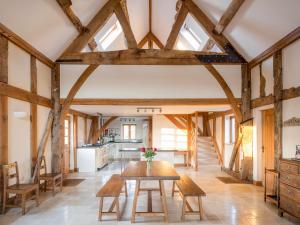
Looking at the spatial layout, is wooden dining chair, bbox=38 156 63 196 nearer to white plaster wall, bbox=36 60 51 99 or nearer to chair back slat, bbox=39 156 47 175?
chair back slat, bbox=39 156 47 175

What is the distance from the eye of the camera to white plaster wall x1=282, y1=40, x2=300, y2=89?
464 centimetres

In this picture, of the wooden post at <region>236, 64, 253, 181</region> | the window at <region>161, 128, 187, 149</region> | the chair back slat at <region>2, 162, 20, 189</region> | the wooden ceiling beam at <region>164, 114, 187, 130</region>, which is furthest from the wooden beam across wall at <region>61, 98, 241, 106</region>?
the window at <region>161, 128, 187, 149</region>

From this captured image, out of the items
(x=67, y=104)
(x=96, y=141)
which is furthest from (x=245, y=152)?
(x=96, y=141)

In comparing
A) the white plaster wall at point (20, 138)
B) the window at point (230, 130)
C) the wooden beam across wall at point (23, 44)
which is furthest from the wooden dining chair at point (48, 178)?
the window at point (230, 130)

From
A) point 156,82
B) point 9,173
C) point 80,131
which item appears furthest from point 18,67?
point 80,131

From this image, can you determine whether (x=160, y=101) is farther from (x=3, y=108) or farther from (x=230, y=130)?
(x=3, y=108)

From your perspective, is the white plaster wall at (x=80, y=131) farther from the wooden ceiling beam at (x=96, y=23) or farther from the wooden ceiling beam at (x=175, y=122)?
the wooden ceiling beam at (x=96, y=23)

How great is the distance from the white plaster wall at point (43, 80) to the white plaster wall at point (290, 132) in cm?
569

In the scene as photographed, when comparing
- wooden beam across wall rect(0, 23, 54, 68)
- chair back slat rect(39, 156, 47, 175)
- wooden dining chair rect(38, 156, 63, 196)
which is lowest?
wooden dining chair rect(38, 156, 63, 196)

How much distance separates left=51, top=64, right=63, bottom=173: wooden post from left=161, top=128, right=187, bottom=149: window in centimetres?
492

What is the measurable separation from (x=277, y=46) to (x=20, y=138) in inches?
230

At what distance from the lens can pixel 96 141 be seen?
10688mm

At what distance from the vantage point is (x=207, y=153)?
1050 cm

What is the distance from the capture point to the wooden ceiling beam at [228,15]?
5068 mm
